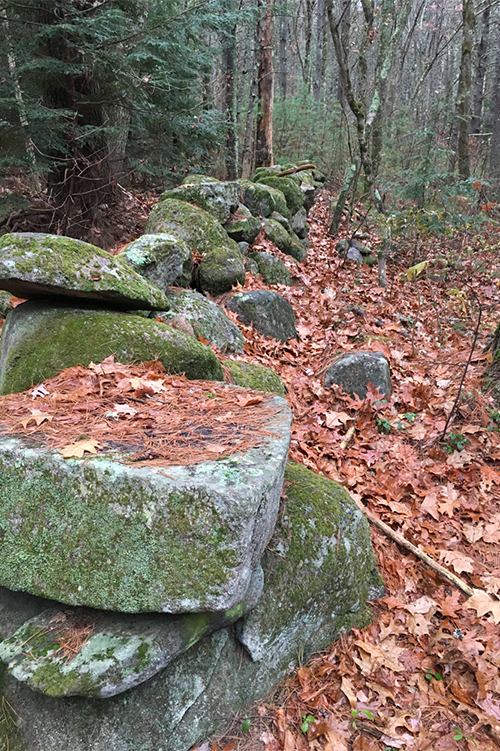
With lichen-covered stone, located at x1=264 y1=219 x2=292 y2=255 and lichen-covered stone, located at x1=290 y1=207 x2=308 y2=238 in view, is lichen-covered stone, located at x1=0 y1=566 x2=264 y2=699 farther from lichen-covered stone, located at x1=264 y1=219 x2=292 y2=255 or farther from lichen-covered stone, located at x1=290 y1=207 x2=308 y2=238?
lichen-covered stone, located at x1=290 y1=207 x2=308 y2=238

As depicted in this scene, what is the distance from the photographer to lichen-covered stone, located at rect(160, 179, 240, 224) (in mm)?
7848

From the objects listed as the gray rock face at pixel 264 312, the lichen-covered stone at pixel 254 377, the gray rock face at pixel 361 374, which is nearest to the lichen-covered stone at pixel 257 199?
the gray rock face at pixel 264 312

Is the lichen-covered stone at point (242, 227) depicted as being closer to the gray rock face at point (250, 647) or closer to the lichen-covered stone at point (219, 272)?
the lichen-covered stone at point (219, 272)

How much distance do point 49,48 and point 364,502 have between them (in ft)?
24.5

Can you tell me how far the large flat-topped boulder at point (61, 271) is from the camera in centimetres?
314

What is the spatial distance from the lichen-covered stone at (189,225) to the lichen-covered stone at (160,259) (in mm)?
940

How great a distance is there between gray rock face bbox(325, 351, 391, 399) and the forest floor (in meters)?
0.17

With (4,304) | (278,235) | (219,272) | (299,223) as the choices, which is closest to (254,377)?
(219,272)

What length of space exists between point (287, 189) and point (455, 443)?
31.4ft

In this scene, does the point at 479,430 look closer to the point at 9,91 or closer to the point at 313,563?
the point at 313,563

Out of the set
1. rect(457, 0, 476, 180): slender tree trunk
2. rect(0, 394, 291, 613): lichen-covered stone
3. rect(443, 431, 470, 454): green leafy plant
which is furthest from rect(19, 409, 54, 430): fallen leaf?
rect(457, 0, 476, 180): slender tree trunk

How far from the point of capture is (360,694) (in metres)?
2.52

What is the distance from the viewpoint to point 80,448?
6.86 feet

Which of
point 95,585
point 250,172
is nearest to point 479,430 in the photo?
point 95,585
